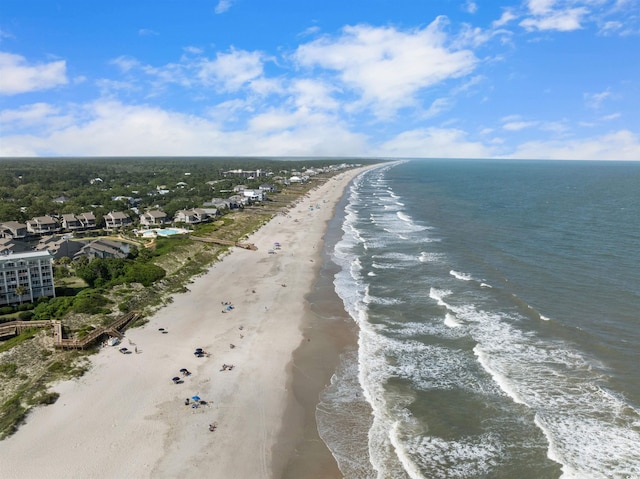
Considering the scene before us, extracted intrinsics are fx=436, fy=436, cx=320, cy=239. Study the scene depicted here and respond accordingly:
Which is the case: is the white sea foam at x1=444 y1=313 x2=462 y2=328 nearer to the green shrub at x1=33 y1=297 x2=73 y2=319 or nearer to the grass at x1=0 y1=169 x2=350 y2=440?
the grass at x1=0 y1=169 x2=350 y2=440

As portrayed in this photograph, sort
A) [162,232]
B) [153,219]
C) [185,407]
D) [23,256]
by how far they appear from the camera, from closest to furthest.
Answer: [185,407]
[23,256]
[162,232]
[153,219]

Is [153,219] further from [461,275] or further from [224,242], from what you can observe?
[461,275]

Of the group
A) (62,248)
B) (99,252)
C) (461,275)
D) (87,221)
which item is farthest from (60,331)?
(87,221)

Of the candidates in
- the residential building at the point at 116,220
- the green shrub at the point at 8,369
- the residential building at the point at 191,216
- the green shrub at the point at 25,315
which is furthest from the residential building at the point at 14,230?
the green shrub at the point at 8,369

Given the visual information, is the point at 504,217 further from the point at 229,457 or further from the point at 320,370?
the point at 229,457

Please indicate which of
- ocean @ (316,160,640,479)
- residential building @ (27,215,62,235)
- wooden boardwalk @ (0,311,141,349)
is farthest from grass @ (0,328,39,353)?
residential building @ (27,215,62,235)

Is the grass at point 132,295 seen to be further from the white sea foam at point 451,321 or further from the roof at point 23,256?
the white sea foam at point 451,321
